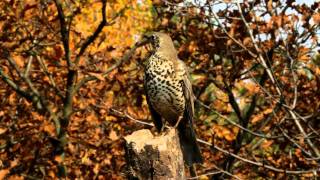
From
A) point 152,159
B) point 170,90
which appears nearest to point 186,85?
point 170,90

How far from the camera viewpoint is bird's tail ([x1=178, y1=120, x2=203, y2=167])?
4.67 meters

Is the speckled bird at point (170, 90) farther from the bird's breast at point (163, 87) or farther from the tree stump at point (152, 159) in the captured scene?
the tree stump at point (152, 159)

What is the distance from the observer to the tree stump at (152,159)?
3.27 m

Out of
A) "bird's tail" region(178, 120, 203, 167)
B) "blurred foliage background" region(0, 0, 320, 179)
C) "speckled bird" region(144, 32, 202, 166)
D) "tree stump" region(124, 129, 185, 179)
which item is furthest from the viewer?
"blurred foliage background" region(0, 0, 320, 179)

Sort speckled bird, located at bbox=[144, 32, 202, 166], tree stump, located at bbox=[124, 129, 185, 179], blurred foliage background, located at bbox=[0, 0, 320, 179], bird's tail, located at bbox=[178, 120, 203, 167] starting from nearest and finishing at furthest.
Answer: tree stump, located at bbox=[124, 129, 185, 179] → bird's tail, located at bbox=[178, 120, 203, 167] → speckled bird, located at bbox=[144, 32, 202, 166] → blurred foliage background, located at bbox=[0, 0, 320, 179]

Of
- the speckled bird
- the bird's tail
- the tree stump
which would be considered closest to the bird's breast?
the speckled bird

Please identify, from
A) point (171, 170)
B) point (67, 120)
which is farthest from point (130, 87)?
point (171, 170)

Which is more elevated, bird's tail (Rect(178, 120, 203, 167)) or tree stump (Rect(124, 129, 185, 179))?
tree stump (Rect(124, 129, 185, 179))

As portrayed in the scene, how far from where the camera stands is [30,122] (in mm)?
6305

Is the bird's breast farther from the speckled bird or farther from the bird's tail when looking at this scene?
the bird's tail

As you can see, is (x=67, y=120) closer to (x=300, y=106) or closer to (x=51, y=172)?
(x=51, y=172)

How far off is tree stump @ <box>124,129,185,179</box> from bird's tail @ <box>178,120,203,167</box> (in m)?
1.26

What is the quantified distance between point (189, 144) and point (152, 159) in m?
1.55

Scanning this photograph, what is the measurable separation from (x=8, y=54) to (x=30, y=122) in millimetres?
866
